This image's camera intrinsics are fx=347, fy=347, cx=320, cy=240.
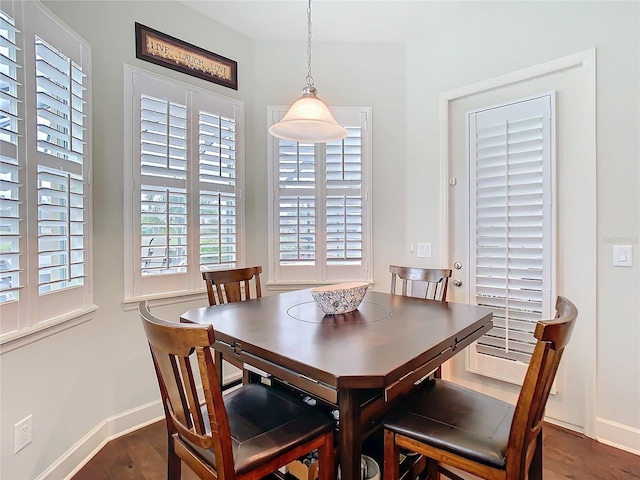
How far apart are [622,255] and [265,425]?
2.16 meters

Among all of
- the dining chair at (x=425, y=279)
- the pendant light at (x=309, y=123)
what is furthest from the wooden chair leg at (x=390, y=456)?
the pendant light at (x=309, y=123)

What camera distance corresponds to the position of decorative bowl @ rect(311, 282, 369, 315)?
5.65 ft

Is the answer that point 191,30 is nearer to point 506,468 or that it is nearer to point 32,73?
point 32,73

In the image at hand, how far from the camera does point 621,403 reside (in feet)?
6.60

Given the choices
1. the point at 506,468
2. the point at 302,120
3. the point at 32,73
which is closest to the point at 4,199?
the point at 32,73

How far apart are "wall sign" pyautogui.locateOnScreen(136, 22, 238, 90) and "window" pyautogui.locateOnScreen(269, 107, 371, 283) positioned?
47cm

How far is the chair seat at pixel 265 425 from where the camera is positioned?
114cm

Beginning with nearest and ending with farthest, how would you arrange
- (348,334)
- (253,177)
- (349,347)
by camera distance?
(349,347) → (348,334) → (253,177)

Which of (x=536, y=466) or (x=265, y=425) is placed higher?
(x=265, y=425)

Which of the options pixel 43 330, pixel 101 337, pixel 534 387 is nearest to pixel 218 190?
pixel 101 337

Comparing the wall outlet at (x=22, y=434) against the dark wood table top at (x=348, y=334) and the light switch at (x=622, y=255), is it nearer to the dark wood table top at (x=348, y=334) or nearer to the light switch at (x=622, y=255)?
the dark wood table top at (x=348, y=334)

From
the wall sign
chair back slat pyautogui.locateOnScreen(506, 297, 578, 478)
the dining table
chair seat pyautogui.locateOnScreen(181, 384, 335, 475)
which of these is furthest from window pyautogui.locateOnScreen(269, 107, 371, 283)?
chair back slat pyautogui.locateOnScreen(506, 297, 578, 478)

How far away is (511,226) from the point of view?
7.91 feet

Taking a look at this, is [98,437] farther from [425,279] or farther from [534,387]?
[534,387]
